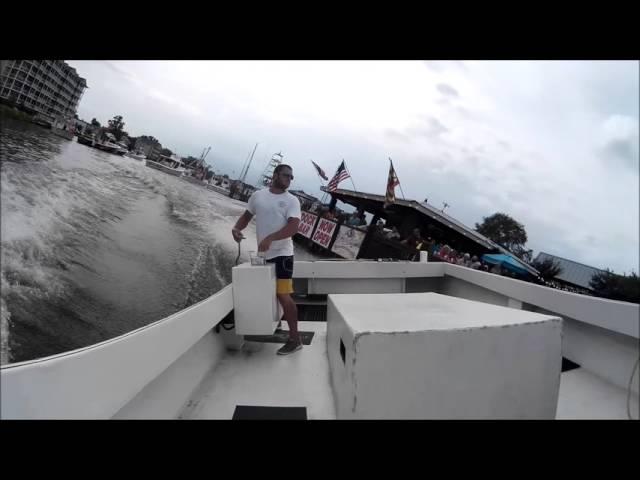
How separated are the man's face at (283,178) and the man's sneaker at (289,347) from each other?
106cm

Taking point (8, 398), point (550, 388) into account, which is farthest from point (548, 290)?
point (8, 398)

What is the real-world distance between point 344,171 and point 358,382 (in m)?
7.47

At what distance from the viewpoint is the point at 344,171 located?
8.09m

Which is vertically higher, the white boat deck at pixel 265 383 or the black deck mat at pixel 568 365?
the black deck mat at pixel 568 365

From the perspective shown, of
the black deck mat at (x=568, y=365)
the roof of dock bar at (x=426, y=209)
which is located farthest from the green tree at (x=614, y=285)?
the black deck mat at (x=568, y=365)

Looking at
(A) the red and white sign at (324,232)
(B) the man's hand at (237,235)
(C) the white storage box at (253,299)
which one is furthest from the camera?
(A) the red and white sign at (324,232)

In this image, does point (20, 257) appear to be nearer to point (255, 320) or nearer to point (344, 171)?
point (255, 320)

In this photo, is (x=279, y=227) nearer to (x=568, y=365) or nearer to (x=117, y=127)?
(x=117, y=127)

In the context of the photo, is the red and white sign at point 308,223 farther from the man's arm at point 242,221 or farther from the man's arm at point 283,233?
the man's arm at point 283,233

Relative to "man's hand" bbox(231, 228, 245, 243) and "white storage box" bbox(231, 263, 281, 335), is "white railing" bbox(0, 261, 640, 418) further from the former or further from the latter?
"man's hand" bbox(231, 228, 245, 243)

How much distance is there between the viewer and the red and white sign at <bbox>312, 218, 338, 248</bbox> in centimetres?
858

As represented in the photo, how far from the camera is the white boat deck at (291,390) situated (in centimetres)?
138

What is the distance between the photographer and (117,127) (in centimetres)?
114
